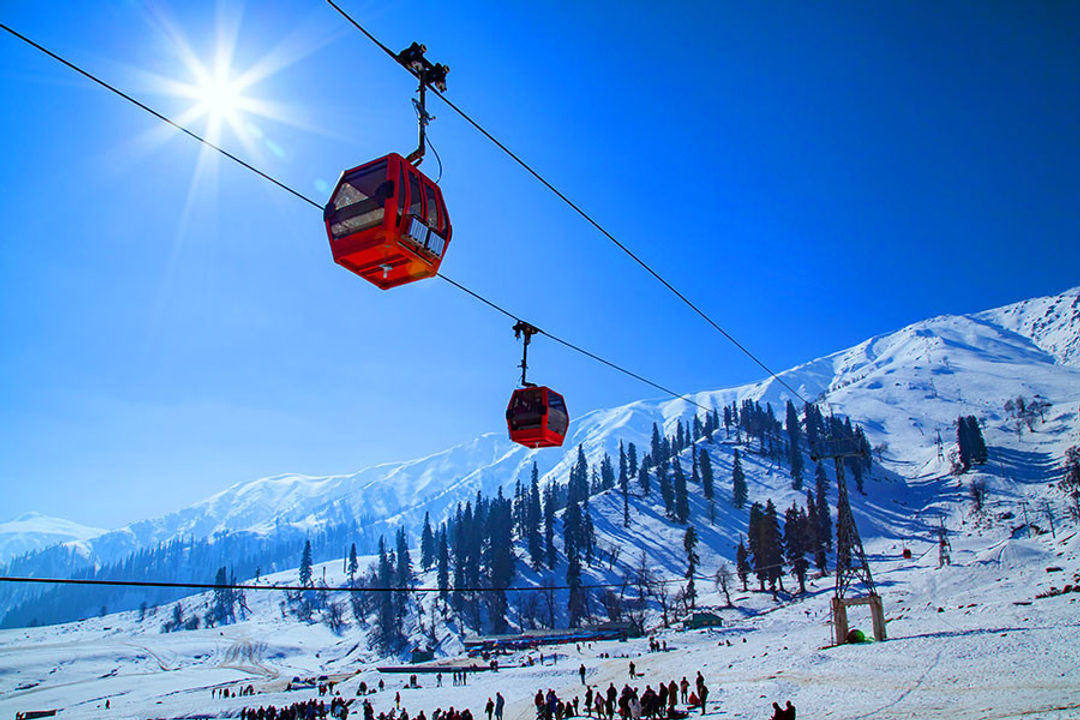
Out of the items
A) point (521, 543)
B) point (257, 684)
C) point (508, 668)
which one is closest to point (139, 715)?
point (257, 684)

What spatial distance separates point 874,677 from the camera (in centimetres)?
2812

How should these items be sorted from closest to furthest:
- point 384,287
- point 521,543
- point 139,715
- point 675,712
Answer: point 384,287 → point 675,712 → point 139,715 → point 521,543

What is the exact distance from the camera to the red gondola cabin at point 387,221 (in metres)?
9.16

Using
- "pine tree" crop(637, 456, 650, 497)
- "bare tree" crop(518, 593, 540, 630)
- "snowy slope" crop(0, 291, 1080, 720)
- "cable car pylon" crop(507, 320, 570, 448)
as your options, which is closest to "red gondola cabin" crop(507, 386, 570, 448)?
"cable car pylon" crop(507, 320, 570, 448)

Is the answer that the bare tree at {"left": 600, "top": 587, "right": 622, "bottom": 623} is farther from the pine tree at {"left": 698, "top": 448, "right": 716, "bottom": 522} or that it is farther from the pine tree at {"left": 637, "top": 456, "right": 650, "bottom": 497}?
the pine tree at {"left": 637, "top": 456, "right": 650, "bottom": 497}

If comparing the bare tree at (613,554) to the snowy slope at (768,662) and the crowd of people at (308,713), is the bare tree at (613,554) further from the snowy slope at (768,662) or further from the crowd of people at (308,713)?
the crowd of people at (308,713)

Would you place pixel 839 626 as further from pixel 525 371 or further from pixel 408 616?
pixel 408 616

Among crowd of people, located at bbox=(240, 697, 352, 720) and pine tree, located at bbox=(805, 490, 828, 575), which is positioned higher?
pine tree, located at bbox=(805, 490, 828, 575)

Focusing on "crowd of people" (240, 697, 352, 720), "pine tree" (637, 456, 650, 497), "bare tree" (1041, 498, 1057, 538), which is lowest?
"crowd of people" (240, 697, 352, 720)

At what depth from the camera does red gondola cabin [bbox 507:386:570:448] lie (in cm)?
1708

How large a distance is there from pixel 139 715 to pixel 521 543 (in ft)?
294

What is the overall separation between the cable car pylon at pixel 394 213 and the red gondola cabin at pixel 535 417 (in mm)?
7882

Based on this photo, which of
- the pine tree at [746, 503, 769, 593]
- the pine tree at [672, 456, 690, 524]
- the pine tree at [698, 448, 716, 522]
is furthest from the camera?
the pine tree at [698, 448, 716, 522]

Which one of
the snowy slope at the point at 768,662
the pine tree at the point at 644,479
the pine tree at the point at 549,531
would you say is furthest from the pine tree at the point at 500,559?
the pine tree at the point at 644,479
